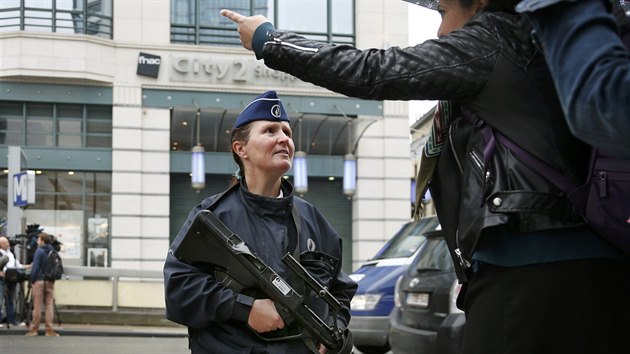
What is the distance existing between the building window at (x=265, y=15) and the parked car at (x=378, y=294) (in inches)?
547

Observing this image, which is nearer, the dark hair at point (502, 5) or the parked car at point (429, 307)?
the dark hair at point (502, 5)

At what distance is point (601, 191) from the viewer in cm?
→ 189

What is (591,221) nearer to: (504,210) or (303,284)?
(504,210)

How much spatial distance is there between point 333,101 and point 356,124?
1.00m

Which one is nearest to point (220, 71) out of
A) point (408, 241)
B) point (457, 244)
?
point (408, 241)

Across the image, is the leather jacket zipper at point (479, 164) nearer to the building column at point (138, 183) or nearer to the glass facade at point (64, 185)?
the building column at point (138, 183)

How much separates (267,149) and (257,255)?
55 centimetres

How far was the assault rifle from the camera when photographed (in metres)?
3.20

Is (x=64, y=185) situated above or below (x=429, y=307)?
above

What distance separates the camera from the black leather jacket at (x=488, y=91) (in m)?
1.95

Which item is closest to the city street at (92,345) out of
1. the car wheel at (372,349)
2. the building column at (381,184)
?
the car wheel at (372,349)

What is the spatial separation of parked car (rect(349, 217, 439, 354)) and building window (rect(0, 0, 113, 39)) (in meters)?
15.1

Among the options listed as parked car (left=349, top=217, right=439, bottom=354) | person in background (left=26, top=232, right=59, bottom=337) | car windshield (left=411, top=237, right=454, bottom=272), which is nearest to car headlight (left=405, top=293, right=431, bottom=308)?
car windshield (left=411, top=237, right=454, bottom=272)

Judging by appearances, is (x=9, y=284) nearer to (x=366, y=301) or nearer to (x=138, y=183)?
(x=138, y=183)
